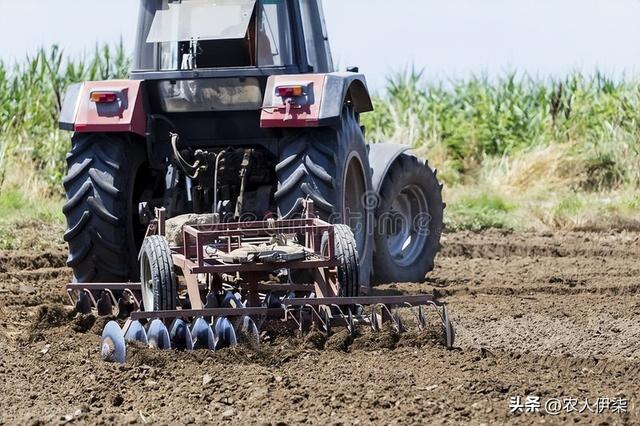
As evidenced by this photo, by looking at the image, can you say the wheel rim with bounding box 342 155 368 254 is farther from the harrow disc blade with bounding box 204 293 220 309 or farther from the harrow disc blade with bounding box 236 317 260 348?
the harrow disc blade with bounding box 236 317 260 348

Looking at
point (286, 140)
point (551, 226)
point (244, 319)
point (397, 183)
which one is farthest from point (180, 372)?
point (551, 226)

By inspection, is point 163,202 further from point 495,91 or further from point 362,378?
point 495,91

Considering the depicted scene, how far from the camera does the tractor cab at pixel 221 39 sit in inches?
316

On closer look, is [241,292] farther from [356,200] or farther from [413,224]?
[413,224]

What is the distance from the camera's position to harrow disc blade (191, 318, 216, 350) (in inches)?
249

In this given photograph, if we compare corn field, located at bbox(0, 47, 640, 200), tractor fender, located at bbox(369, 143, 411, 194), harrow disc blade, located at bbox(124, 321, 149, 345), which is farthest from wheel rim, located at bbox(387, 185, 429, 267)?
corn field, located at bbox(0, 47, 640, 200)

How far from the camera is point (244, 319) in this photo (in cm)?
648

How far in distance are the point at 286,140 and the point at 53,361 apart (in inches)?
88.8

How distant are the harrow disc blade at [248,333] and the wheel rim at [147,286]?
0.90 m

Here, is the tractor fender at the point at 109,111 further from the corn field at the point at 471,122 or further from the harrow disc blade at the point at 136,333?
the corn field at the point at 471,122

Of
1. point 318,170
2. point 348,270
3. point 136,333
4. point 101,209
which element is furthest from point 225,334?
point 101,209

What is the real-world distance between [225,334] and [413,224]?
3779mm

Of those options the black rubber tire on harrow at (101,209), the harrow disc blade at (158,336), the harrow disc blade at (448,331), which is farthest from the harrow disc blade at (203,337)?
the black rubber tire on harrow at (101,209)

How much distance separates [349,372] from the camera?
5.83 meters
